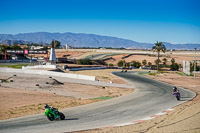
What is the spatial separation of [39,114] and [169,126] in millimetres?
9763

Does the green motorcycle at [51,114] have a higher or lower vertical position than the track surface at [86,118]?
higher

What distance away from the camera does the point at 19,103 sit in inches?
928

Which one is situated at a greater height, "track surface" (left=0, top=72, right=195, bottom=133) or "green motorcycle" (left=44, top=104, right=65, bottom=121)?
"green motorcycle" (left=44, top=104, right=65, bottom=121)

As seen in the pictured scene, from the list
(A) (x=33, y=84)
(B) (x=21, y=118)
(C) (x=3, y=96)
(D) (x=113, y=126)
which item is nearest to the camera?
(D) (x=113, y=126)

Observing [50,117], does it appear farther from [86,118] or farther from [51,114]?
[86,118]

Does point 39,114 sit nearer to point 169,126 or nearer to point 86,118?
point 86,118

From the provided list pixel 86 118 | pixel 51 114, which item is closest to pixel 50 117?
pixel 51 114

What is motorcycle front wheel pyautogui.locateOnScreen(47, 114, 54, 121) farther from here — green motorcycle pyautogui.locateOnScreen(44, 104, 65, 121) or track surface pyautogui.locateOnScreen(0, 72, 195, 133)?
track surface pyautogui.locateOnScreen(0, 72, 195, 133)

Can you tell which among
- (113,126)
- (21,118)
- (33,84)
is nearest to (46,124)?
(21,118)

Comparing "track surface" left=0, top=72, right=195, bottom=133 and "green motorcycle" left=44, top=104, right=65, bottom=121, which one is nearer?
"track surface" left=0, top=72, right=195, bottom=133

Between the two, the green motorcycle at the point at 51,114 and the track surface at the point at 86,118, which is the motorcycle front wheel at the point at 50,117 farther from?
the track surface at the point at 86,118

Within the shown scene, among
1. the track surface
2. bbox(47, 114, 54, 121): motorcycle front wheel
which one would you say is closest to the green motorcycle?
bbox(47, 114, 54, 121): motorcycle front wheel

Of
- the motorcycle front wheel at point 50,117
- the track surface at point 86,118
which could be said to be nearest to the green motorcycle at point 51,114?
the motorcycle front wheel at point 50,117

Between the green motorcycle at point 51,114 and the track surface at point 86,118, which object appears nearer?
the track surface at point 86,118
